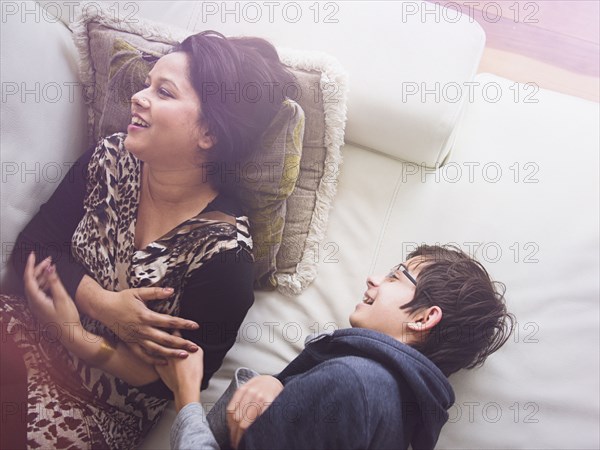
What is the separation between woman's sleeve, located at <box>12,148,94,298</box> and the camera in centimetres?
91

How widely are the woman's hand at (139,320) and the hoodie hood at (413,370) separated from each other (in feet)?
0.74

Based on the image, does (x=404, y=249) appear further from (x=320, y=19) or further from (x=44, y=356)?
(x=44, y=356)

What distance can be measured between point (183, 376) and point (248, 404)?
0.11 metres

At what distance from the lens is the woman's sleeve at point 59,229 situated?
91 cm

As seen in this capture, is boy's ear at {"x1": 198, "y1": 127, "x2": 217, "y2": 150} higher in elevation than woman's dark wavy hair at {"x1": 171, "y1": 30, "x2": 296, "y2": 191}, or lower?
lower

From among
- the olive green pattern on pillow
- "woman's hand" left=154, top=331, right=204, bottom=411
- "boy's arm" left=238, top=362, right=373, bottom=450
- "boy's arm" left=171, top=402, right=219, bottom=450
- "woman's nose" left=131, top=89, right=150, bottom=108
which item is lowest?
"boy's arm" left=171, top=402, right=219, bottom=450

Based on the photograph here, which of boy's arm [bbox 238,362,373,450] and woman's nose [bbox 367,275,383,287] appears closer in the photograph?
boy's arm [bbox 238,362,373,450]

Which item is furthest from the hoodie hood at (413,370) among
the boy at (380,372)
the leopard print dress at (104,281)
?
the leopard print dress at (104,281)

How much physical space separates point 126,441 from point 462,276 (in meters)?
0.60

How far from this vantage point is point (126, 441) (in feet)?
3.14

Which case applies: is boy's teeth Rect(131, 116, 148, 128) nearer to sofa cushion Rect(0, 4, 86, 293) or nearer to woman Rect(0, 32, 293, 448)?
woman Rect(0, 32, 293, 448)

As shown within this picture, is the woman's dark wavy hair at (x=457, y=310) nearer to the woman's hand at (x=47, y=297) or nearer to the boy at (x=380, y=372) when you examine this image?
the boy at (x=380, y=372)

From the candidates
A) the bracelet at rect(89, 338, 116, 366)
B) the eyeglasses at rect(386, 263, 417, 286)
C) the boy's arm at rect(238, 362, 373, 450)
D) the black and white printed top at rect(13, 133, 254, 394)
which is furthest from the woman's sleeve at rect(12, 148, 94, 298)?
the eyeglasses at rect(386, 263, 417, 286)

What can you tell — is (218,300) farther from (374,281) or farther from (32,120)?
(32,120)
